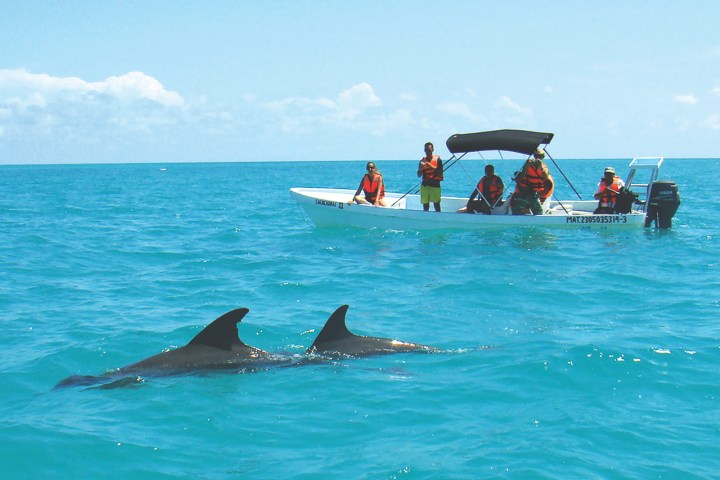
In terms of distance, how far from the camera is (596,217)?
21609mm

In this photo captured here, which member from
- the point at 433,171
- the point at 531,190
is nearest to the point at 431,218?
the point at 433,171

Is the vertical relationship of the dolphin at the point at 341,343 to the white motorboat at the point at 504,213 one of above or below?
below

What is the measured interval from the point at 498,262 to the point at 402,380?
8.64m

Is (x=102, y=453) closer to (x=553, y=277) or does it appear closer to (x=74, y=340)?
(x=74, y=340)

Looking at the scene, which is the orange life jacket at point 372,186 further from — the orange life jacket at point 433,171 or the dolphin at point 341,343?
the dolphin at point 341,343

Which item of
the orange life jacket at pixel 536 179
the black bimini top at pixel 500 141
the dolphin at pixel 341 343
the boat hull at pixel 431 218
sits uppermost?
the black bimini top at pixel 500 141

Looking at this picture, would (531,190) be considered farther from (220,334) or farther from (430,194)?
(220,334)

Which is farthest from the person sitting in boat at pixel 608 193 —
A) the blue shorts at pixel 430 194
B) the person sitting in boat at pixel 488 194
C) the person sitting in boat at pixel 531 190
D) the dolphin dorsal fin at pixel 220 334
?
the dolphin dorsal fin at pixel 220 334

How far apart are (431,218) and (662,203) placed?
251 inches

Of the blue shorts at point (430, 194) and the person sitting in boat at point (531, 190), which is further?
the blue shorts at point (430, 194)

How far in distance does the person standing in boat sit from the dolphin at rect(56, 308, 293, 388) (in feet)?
45.0

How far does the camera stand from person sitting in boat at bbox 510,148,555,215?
842 inches

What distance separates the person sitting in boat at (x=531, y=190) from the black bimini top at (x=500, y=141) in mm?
379

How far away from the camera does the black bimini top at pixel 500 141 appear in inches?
848
